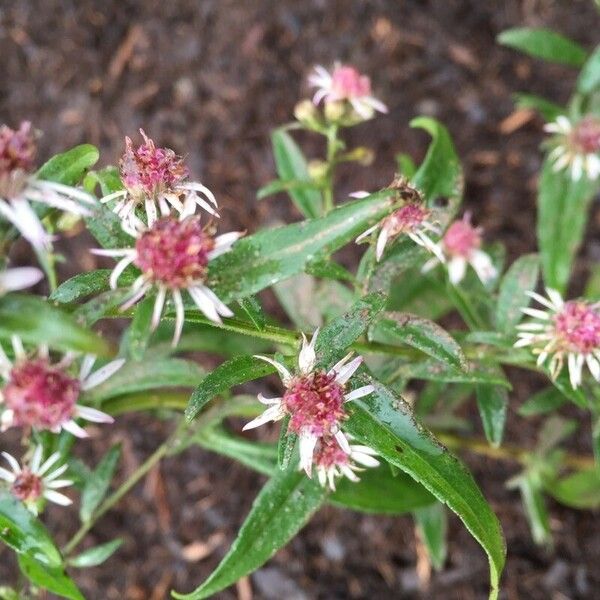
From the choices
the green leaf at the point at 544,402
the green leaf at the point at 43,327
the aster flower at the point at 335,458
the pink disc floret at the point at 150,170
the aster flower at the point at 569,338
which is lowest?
the green leaf at the point at 544,402

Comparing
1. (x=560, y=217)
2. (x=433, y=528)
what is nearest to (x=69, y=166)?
(x=433, y=528)

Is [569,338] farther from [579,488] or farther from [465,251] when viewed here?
[579,488]

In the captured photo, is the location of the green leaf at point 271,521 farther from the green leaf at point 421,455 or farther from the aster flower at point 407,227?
the aster flower at point 407,227

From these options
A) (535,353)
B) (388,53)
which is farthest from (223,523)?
(388,53)

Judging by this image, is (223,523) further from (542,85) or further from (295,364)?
(542,85)

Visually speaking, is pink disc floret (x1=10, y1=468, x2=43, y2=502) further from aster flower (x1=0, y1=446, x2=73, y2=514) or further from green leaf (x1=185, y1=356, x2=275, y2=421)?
green leaf (x1=185, y1=356, x2=275, y2=421)

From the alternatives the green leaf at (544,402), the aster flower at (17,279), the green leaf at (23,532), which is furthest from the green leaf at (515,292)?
the aster flower at (17,279)

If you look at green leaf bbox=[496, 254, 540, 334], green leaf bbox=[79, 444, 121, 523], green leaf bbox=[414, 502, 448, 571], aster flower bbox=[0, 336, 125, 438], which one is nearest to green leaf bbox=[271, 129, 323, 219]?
green leaf bbox=[496, 254, 540, 334]
